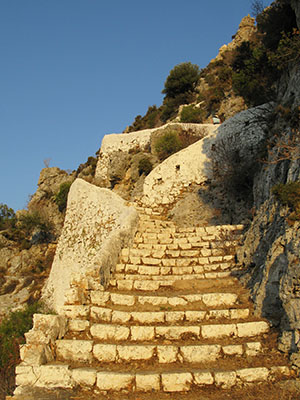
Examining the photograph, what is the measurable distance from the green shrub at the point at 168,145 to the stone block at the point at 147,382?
15565 mm

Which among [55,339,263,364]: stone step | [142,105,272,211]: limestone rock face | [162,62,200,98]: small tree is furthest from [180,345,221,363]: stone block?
[162,62,200,98]: small tree

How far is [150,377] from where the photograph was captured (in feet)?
13.3

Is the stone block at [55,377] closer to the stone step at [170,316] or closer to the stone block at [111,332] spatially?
the stone block at [111,332]

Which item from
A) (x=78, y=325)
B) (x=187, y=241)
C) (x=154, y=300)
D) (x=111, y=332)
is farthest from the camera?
(x=187, y=241)

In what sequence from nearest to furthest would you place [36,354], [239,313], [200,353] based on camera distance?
1. [36,354]
2. [200,353]
3. [239,313]

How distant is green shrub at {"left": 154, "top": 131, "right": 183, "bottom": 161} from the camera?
18797mm

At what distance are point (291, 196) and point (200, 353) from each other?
2.80 meters

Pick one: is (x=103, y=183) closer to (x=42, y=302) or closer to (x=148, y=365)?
(x=42, y=302)

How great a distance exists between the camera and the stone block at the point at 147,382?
13.2 feet

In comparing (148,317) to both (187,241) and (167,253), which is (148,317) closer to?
(167,253)

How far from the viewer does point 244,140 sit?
1175cm

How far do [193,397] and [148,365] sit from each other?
79 centimetres

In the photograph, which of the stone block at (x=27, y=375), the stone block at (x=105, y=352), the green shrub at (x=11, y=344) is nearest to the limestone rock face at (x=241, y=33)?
the green shrub at (x=11, y=344)

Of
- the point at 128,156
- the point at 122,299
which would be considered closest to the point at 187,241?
the point at 122,299
